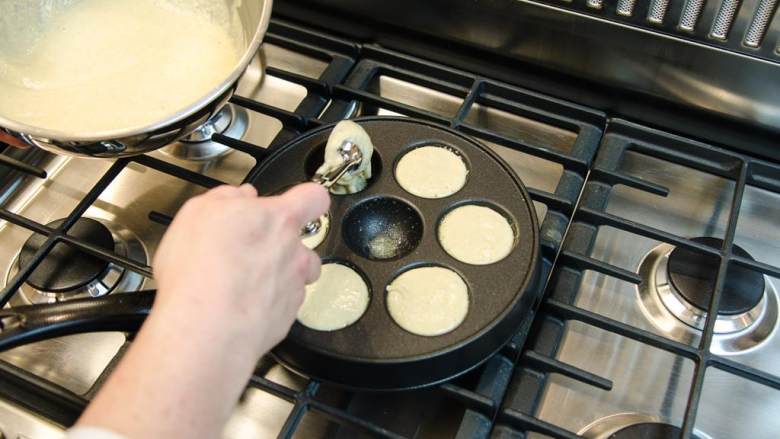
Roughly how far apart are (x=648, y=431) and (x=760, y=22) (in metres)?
0.39

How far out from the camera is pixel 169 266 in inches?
17.2

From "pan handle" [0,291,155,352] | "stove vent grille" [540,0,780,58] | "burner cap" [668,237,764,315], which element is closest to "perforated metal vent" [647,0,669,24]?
"stove vent grille" [540,0,780,58]

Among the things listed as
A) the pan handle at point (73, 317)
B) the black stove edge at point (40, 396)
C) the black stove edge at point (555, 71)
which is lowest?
the black stove edge at point (40, 396)

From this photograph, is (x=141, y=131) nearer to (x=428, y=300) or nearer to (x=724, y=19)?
(x=428, y=300)

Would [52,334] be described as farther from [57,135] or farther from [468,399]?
[468,399]

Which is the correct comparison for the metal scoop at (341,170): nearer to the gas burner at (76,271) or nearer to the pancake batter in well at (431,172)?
the pancake batter in well at (431,172)

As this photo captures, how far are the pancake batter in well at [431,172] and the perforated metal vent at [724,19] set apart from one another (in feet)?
0.91

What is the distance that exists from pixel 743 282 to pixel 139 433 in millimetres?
559

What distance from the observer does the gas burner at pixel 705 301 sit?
641mm

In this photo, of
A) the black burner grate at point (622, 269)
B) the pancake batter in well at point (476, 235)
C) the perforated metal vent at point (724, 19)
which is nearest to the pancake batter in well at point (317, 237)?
the pancake batter in well at point (476, 235)

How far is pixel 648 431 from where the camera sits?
1.92 feet

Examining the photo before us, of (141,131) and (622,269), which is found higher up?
(622,269)

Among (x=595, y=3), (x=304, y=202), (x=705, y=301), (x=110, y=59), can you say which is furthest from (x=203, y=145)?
(x=705, y=301)

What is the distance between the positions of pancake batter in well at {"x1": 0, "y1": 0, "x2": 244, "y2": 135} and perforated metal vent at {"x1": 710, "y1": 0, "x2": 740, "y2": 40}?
18.6 inches
